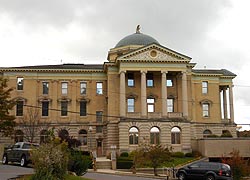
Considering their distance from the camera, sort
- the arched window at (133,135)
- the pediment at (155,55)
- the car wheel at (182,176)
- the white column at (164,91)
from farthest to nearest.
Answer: the pediment at (155,55) → the white column at (164,91) → the arched window at (133,135) → the car wheel at (182,176)

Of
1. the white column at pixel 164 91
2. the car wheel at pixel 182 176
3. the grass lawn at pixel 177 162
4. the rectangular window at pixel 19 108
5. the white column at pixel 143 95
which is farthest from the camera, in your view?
the rectangular window at pixel 19 108

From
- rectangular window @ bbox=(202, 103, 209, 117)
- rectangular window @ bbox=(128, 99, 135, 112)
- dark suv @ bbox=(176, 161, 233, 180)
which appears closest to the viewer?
dark suv @ bbox=(176, 161, 233, 180)

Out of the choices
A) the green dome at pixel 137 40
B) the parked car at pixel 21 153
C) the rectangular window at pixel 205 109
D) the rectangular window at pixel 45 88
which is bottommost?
the parked car at pixel 21 153

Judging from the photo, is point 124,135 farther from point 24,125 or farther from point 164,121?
point 24,125

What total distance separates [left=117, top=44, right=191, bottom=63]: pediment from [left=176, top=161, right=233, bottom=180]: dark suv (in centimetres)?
2964

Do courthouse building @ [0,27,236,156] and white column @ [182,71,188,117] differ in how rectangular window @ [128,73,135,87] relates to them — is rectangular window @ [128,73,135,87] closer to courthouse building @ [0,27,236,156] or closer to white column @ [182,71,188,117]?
courthouse building @ [0,27,236,156]

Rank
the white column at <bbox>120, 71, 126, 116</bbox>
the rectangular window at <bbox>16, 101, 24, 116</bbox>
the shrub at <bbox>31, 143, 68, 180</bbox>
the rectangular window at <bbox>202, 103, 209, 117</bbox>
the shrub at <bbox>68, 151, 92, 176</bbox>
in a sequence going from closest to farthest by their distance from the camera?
the shrub at <bbox>31, 143, 68, 180</bbox>, the shrub at <bbox>68, 151, 92, 176</bbox>, the white column at <bbox>120, 71, 126, 116</bbox>, the rectangular window at <bbox>16, 101, 24, 116</bbox>, the rectangular window at <bbox>202, 103, 209, 117</bbox>

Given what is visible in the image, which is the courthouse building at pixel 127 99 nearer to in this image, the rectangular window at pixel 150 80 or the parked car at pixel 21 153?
the rectangular window at pixel 150 80

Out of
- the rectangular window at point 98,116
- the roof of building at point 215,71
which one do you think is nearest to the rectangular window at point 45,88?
the rectangular window at point 98,116

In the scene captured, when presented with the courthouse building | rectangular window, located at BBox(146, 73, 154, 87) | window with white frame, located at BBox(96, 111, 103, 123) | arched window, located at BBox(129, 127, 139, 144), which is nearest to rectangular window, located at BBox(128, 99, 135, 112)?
the courthouse building

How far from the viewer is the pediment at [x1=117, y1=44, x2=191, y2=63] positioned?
2404 inches

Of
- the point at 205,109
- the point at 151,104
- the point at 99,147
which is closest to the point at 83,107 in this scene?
the point at 99,147

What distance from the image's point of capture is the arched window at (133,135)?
5844 cm

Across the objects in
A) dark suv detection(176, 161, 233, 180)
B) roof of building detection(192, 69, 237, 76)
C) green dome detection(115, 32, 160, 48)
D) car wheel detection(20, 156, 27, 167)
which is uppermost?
green dome detection(115, 32, 160, 48)
